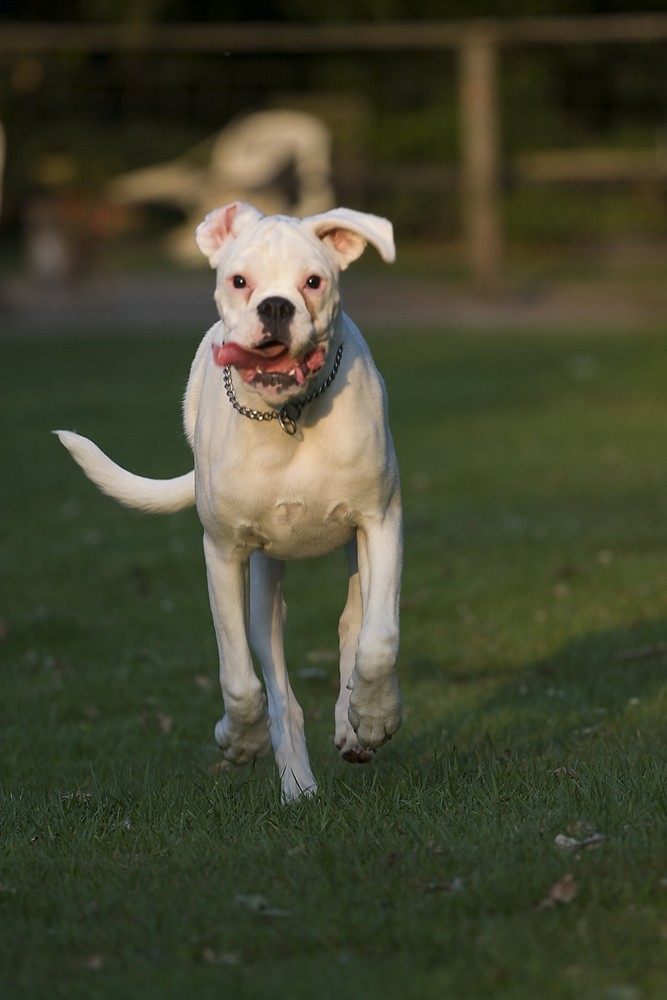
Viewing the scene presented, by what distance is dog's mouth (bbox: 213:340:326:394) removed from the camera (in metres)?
4.28

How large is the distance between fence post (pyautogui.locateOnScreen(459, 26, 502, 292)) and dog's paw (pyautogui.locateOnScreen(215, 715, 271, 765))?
1554 centimetres

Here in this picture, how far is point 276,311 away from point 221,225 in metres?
0.51

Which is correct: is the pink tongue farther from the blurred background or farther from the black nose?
the blurred background

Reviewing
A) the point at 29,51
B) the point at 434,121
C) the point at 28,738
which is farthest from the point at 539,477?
the point at 434,121

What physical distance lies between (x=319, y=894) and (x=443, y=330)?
15352mm

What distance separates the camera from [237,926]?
3.60 metres

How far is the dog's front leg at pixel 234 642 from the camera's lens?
475cm

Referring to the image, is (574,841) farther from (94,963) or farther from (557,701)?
(557,701)

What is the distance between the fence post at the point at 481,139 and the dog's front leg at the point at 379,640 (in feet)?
51.2

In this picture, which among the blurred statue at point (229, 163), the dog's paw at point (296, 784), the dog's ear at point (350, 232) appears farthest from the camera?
the blurred statue at point (229, 163)

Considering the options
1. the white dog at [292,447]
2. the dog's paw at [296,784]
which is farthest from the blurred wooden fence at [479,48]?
the dog's paw at [296,784]

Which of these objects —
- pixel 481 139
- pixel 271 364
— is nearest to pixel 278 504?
pixel 271 364

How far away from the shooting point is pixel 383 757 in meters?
5.50

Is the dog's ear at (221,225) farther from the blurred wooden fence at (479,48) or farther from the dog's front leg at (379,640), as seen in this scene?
the blurred wooden fence at (479,48)
